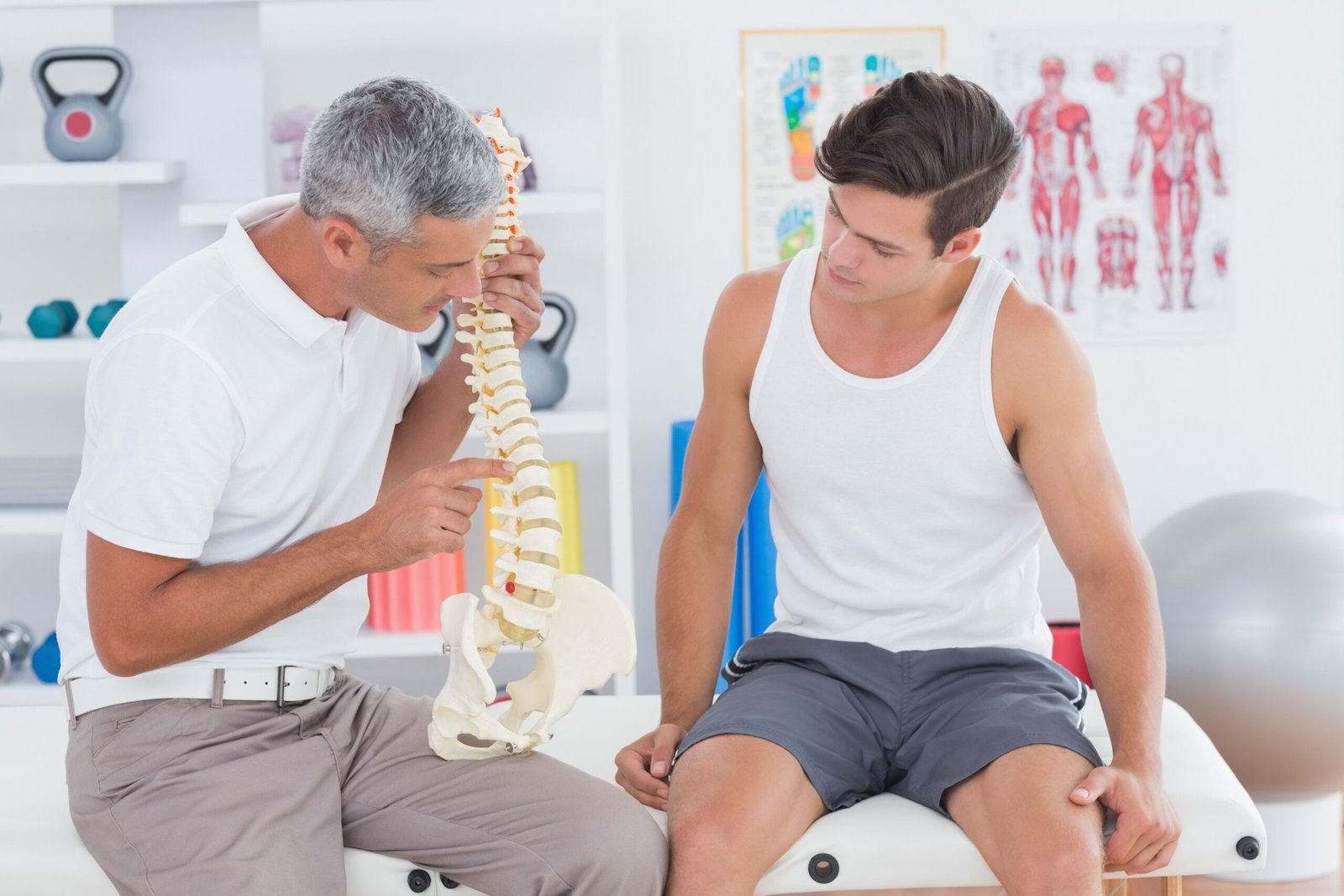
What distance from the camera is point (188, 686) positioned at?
5.19 ft

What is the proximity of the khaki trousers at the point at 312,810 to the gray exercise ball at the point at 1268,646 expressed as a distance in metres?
1.40

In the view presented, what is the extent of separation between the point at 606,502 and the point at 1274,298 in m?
1.73

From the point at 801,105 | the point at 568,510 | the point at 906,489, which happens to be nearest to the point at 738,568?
the point at 568,510

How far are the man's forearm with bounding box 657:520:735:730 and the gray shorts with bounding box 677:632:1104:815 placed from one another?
0.06 metres

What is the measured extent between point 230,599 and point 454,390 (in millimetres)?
450

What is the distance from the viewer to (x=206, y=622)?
1.49 metres

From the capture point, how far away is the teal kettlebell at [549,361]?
294 cm

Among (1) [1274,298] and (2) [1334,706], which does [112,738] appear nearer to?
(2) [1334,706]

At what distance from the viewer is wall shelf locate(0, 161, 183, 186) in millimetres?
2875

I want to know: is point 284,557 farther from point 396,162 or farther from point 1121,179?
point 1121,179

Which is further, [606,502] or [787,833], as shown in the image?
[606,502]

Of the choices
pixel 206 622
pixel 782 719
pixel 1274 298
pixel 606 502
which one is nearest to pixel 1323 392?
pixel 1274 298

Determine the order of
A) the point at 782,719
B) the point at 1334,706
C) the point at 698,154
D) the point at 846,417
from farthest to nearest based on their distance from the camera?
the point at 698,154
the point at 1334,706
the point at 846,417
the point at 782,719

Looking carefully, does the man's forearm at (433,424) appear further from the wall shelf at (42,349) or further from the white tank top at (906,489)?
the wall shelf at (42,349)
